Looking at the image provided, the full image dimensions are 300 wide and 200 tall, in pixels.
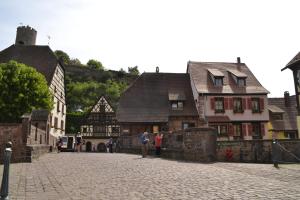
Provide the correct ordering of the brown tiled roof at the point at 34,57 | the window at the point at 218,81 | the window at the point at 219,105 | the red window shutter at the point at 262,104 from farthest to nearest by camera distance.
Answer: the brown tiled roof at the point at 34,57
the window at the point at 218,81
the red window shutter at the point at 262,104
the window at the point at 219,105

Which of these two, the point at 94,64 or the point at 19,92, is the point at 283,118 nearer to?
the point at 19,92

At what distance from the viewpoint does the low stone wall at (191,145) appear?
48.6ft

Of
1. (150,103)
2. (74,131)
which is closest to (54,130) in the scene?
(150,103)

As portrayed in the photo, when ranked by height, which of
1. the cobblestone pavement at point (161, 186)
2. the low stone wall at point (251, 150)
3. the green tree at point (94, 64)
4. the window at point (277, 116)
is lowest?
the cobblestone pavement at point (161, 186)

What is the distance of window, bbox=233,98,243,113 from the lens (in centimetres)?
3459

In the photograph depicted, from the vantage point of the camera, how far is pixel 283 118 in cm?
4034

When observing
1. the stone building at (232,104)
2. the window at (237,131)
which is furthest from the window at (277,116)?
the window at (237,131)

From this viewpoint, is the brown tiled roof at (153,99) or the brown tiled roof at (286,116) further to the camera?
the brown tiled roof at (286,116)

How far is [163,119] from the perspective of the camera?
111 ft

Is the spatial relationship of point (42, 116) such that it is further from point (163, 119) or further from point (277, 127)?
point (277, 127)

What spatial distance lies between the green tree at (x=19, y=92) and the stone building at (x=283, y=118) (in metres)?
26.7

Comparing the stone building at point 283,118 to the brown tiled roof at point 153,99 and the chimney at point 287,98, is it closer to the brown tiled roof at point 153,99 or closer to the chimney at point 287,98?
the chimney at point 287,98

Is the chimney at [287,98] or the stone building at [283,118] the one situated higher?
the chimney at [287,98]

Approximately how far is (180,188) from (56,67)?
35.8 metres
